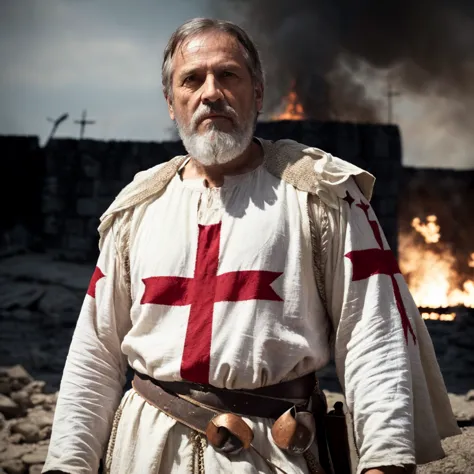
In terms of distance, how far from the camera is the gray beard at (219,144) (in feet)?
6.30

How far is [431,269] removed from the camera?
47.6 ft

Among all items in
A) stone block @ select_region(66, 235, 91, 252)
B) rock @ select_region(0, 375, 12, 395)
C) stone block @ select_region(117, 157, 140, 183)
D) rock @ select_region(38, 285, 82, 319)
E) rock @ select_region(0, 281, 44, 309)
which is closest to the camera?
rock @ select_region(0, 375, 12, 395)

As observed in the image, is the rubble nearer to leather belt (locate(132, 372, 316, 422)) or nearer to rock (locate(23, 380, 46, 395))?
rock (locate(23, 380, 46, 395))

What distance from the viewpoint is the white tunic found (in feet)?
5.58

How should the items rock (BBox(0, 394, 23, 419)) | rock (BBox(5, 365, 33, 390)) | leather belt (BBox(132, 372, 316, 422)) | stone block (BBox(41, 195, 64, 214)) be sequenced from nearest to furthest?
leather belt (BBox(132, 372, 316, 422)), rock (BBox(0, 394, 23, 419)), rock (BBox(5, 365, 33, 390)), stone block (BBox(41, 195, 64, 214))

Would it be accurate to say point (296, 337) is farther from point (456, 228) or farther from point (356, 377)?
point (456, 228)

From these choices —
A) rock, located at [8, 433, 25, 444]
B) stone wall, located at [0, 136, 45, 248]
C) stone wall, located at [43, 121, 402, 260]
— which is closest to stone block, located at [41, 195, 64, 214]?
stone wall, located at [43, 121, 402, 260]

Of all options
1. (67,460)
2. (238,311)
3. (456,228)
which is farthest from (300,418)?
(456,228)

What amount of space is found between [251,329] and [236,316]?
0.18 ft

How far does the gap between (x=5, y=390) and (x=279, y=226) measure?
15.2ft

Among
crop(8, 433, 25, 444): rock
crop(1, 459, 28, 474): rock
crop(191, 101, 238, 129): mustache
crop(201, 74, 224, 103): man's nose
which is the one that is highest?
crop(201, 74, 224, 103): man's nose

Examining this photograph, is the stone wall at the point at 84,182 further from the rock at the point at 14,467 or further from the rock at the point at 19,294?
the rock at the point at 14,467

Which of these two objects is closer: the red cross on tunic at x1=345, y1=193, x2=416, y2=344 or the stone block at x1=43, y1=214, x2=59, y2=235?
the red cross on tunic at x1=345, y1=193, x2=416, y2=344

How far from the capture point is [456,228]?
48.5ft
